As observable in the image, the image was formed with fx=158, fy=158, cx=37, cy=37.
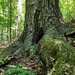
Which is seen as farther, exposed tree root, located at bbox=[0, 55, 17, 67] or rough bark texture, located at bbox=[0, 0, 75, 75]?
rough bark texture, located at bbox=[0, 0, 75, 75]

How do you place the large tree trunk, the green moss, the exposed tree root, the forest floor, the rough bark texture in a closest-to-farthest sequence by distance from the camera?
the green moss < the forest floor < the exposed tree root < the rough bark texture < the large tree trunk

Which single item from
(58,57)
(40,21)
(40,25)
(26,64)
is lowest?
(26,64)

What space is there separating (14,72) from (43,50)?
0.94 meters

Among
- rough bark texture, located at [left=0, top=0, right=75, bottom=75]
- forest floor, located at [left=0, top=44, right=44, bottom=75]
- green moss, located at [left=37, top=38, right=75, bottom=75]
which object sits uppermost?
rough bark texture, located at [left=0, top=0, right=75, bottom=75]

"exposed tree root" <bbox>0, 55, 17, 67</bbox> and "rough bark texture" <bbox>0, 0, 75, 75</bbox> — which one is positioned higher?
"rough bark texture" <bbox>0, 0, 75, 75</bbox>

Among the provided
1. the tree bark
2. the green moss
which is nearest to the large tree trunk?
the tree bark

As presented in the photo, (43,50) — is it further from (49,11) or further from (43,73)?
(49,11)

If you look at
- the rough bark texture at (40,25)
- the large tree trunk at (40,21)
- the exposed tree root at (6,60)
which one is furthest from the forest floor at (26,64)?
the large tree trunk at (40,21)

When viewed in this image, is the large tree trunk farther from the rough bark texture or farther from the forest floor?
the forest floor

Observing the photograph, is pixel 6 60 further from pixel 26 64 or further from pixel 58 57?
pixel 58 57

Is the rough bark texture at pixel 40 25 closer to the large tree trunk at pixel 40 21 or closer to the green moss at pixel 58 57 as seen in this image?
the large tree trunk at pixel 40 21

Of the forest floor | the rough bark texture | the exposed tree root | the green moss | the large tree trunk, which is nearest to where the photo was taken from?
the green moss

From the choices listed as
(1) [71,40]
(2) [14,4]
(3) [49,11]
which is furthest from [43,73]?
(2) [14,4]

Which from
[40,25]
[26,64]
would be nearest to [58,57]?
[26,64]
